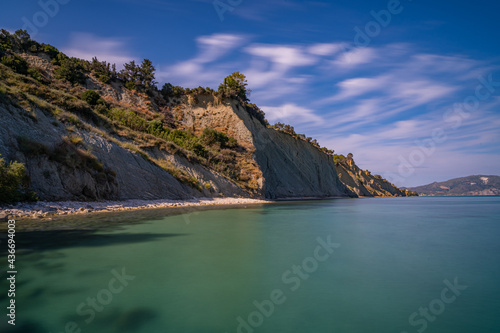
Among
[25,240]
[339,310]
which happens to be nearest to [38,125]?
[25,240]

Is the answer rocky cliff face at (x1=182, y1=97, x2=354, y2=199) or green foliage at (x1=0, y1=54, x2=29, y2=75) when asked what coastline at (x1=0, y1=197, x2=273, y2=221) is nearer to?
rocky cliff face at (x1=182, y1=97, x2=354, y2=199)

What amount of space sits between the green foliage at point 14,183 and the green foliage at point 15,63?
22.0m

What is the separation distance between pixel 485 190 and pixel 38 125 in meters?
222

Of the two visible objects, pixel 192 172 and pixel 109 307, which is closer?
pixel 109 307

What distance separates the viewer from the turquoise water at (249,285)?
3.75 meters

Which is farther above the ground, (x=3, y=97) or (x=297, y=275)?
(x=3, y=97)

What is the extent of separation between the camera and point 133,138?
27281 millimetres

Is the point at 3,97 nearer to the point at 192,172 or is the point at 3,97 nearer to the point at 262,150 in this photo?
the point at 192,172

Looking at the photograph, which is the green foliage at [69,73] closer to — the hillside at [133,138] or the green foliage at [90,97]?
the hillside at [133,138]

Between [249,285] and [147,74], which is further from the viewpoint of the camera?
[147,74]

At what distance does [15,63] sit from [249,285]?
36203 millimetres

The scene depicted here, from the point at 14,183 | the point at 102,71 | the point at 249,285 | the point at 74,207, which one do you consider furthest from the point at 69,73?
the point at 249,285

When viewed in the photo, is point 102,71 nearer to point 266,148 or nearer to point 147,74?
point 147,74

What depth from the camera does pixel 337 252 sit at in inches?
318
